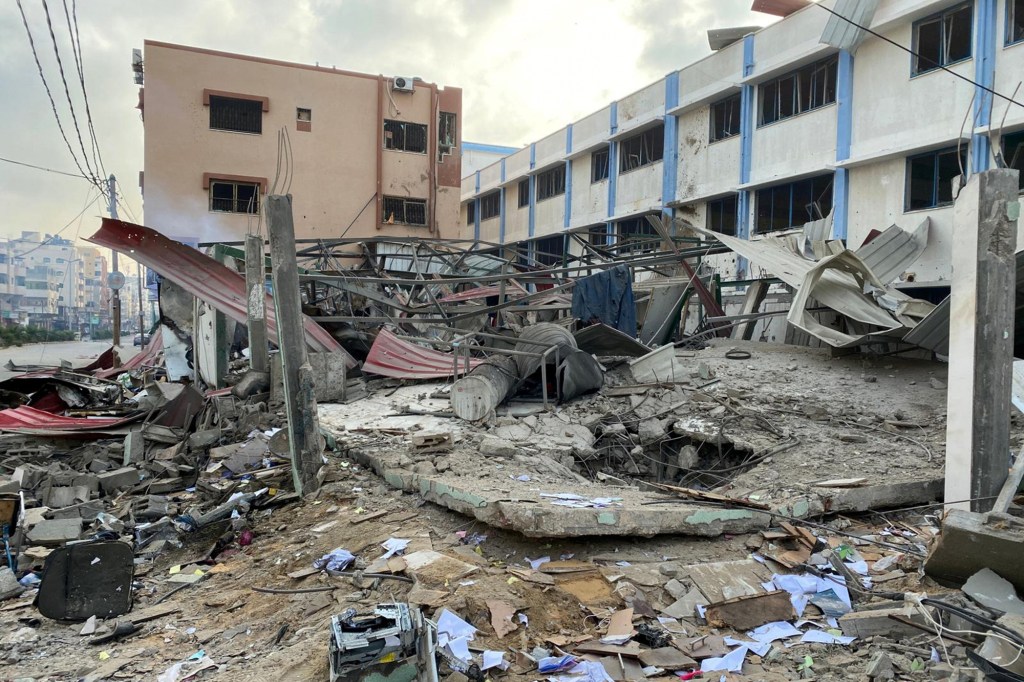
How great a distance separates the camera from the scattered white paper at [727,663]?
312 centimetres

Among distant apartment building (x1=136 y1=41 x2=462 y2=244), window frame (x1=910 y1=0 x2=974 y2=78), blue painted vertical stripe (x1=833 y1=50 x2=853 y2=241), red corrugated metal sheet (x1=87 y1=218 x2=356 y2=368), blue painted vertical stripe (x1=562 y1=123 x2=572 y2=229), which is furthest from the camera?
blue painted vertical stripe (x1=562 y1=123 x2=572 y2=229)

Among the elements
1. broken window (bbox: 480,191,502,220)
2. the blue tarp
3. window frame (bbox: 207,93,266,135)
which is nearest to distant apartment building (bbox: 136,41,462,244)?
window frame (bbox: 207,93,266,135)

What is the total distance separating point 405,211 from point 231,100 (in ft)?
19.9

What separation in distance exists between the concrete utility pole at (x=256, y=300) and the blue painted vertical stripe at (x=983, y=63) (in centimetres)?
1283

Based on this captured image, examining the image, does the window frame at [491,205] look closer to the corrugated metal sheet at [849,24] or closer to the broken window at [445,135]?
the broken window at [445,135]

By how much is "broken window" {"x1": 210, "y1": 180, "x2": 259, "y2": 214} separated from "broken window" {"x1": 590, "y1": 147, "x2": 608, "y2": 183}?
11709 mm

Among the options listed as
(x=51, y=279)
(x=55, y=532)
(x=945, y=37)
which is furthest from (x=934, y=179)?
(x=51, y=279)

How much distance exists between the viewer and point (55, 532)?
5141mm

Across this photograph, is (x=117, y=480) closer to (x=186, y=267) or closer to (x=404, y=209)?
(x=186, y=267)

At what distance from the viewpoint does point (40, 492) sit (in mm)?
6070

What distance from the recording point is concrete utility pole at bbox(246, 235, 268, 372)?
7.97 meters

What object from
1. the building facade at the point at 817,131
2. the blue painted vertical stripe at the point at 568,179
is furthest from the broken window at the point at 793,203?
the blue painted vertical stripe at the point at 568,179

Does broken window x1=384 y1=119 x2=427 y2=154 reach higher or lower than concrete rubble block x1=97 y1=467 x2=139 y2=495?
higher

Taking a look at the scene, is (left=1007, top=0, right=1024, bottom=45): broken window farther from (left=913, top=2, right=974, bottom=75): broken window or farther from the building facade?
(left=913, top=2, right=974, bottom=75): broken window
